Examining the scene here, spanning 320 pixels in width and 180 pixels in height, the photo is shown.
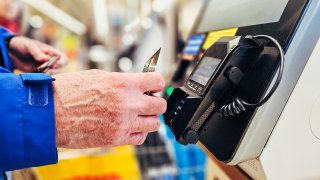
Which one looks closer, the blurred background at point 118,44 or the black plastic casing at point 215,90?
the black plastic casing at point 215,90

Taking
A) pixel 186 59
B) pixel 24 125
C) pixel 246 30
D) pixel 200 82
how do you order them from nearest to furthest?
1. pixel 24 125
2. pixel 200 82
3. pixel 246 30
4. pixel 186 59

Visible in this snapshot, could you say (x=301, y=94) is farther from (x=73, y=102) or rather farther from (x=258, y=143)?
(x=73, y=102)

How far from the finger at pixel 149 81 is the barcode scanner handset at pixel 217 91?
0.20 feet

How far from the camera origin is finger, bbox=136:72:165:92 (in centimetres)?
60

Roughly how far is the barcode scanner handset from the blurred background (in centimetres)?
13

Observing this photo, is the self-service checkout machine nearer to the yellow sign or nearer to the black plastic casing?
the black plastic casing

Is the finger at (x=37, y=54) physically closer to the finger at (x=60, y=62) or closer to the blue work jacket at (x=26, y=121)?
the finger at (x=60, y=62)

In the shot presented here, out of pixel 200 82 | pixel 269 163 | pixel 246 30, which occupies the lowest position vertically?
pixel 269 163

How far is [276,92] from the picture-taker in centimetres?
59

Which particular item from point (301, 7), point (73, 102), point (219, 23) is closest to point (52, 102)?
point (73, 102)

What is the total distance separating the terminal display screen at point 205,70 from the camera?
0.62 metres

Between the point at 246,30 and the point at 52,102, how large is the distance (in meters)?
0.52

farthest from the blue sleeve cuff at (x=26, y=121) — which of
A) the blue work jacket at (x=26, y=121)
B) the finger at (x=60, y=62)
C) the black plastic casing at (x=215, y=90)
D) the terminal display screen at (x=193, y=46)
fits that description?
the terminal display screen at (x=193, y=46)

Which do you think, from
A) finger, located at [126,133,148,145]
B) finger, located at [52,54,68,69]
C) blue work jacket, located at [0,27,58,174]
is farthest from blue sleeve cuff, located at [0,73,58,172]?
finger, located at [52,54,68,69]
